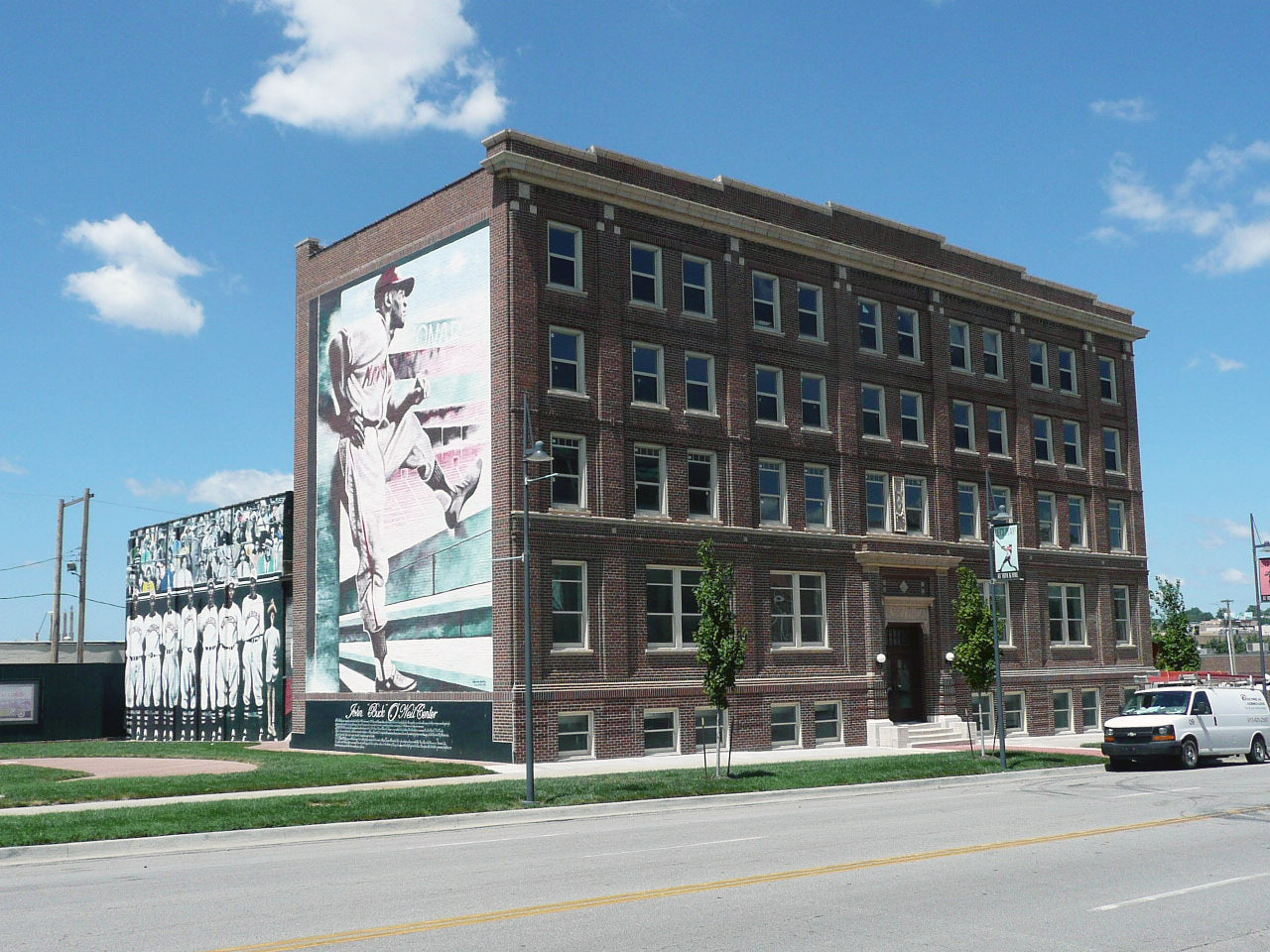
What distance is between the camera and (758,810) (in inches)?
877

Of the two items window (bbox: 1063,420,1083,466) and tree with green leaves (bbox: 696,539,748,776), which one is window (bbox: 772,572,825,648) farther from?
window (bbox: 1063,420,1083,466)

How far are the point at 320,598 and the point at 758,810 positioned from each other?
68.1 ft

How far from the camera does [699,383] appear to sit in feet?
121

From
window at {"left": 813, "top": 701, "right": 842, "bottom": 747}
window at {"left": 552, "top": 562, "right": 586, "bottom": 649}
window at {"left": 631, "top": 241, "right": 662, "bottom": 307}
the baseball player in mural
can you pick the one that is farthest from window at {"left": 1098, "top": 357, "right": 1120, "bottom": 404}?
the baseball player in mural

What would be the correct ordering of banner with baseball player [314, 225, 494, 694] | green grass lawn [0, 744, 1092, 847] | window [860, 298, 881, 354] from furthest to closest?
1. window [860, 298, 881, 354]
2. banner with baseball player [314, 225, 494, 694]
3. green grass lawn [0, 744, 1092, 847]

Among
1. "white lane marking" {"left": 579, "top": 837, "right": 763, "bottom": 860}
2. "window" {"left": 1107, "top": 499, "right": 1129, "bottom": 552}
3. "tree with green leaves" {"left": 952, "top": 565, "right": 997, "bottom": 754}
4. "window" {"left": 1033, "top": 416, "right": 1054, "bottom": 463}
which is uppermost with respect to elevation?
"window" {"left": 1033, "top": 416, "right": 1054, "bottom": 463}

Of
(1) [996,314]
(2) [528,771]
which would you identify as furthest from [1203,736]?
(1) [996,314]

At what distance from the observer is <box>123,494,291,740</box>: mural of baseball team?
→ 42.9m

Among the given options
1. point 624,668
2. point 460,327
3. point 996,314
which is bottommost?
point 624,668

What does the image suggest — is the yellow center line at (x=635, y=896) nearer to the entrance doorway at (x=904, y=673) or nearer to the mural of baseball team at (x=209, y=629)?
the entrance doorway at (x=904, y=673)

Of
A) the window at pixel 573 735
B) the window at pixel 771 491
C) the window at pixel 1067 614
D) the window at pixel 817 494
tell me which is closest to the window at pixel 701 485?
the window at pixel 771 491

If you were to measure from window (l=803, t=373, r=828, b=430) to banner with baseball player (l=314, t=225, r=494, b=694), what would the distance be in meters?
11.0

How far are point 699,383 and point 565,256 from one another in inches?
219

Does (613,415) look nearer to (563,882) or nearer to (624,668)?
(624,668)
